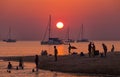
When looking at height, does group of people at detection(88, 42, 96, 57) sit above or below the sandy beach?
above

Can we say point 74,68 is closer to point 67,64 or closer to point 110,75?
point 67,64

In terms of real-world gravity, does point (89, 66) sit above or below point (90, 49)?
below

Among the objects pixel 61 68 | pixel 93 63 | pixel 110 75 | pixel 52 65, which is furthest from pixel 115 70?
pixel 52 65

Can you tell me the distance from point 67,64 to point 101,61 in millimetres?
5332

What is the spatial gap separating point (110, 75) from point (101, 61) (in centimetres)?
780

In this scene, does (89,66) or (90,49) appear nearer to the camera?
(89,66)

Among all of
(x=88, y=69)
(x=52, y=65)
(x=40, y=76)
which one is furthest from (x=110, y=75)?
(x=52, y=65)

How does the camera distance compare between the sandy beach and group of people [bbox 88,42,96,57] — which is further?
group of people [bbox 88,42,96,57]

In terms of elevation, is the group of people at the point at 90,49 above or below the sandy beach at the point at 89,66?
above

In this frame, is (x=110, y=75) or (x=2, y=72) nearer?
(x=110, y=75)

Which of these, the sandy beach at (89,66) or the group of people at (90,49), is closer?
the sandy beach at (89,66)

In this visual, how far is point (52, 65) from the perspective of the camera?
62000mm

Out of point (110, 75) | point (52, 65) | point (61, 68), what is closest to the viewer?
point (110, 75)

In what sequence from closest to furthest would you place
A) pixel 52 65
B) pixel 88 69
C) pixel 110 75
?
pixel 110 75 → pixel 88 69 → pixel 52 65
